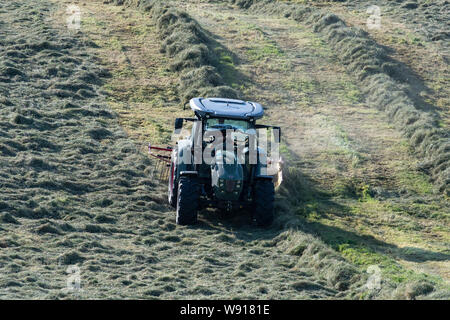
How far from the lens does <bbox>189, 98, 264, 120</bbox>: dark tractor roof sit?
15453 millimetres

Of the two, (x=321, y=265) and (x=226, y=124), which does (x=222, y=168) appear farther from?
(x=321, y=265)

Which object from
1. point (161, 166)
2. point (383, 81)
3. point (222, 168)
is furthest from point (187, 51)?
point (222, 168)

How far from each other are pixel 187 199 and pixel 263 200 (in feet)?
5.27

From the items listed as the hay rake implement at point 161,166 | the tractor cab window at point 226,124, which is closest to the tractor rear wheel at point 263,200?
the tractor cab window at point 226,124

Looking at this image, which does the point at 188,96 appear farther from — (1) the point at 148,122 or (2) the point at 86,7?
(2) the point at 86,7

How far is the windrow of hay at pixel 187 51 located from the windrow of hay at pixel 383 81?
574 centimetres

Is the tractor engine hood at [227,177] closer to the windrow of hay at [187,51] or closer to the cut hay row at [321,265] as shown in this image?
the cut hay row at [321,265]

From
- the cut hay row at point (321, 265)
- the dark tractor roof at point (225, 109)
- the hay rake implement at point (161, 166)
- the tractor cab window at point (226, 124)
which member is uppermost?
the dark tractor roof at point (225, 109)

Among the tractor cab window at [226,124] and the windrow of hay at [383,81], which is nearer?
the tractor cab window at [226,124]

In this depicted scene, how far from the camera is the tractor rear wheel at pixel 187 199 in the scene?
575 inches

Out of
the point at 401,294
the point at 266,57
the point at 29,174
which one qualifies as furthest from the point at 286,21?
the point at 401,294

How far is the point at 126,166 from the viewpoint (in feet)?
60.3

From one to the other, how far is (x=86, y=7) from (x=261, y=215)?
892 inches

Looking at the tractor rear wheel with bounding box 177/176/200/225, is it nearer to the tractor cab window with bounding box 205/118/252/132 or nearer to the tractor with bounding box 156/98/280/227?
the tractor with bounding box 156/98/280/227
